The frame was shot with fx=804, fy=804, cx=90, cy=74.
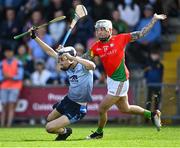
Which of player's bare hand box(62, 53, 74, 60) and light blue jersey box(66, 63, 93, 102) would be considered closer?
player's bare hand box(62, 53, 74, 60)

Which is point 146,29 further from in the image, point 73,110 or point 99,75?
point 99,75

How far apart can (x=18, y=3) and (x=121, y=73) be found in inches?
381

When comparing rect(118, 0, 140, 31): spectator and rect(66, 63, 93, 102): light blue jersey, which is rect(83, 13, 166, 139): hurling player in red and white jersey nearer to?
rect(66, 63, 93, 102): light blue jersey

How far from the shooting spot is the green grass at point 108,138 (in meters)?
13.4

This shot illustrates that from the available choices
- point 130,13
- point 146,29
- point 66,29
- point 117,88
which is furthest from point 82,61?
point 130,13

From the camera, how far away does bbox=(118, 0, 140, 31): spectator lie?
2275 centimetres

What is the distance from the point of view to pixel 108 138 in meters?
15.2

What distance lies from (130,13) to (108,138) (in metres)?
8.20

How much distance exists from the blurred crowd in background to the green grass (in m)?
3.61

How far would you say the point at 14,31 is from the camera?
22875mm

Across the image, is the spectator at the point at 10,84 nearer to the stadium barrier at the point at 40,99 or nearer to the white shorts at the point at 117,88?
the stadium barrier at the point at 40,99

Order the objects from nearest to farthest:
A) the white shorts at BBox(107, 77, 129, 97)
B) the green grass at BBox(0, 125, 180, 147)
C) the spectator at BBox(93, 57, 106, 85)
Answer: the green grass at BBox(0, 125, 180, 147) → the white shorts at BBox(107, 77, 129, 97) → the spectator at BBox(93, 57, 106, 85)

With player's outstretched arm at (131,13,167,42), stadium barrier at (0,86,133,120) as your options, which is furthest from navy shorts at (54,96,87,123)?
stadium barrier at (0,86,133,120)

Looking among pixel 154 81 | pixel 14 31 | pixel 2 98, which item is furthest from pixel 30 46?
pixel 154 81
